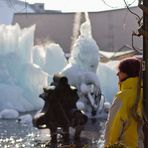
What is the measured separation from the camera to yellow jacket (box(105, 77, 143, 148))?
9.95 feet

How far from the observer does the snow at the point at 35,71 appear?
13748 mm

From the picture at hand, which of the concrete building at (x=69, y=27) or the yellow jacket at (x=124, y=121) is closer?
the yellow jacket at (x=124, y=121)

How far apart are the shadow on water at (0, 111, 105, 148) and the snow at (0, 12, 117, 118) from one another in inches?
108

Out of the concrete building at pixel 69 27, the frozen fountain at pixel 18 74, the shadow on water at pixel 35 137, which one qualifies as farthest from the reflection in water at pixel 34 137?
the concrete building at pixel 69 27

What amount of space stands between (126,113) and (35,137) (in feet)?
19.8

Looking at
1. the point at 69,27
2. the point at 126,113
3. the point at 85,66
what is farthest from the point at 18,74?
the point at 69,27

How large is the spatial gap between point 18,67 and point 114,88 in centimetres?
384

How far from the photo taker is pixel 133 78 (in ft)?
10.3

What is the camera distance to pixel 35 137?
29.2 ft

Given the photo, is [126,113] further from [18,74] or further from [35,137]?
[18,74]

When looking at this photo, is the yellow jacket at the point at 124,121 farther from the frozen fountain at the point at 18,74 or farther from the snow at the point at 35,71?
the frozen fountain at the point at 18,74

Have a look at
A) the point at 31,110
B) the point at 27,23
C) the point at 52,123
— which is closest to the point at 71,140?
the point at 52,123

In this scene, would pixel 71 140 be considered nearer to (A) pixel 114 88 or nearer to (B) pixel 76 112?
(B) pixel 76 112

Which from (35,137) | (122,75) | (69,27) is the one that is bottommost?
(35,137)
